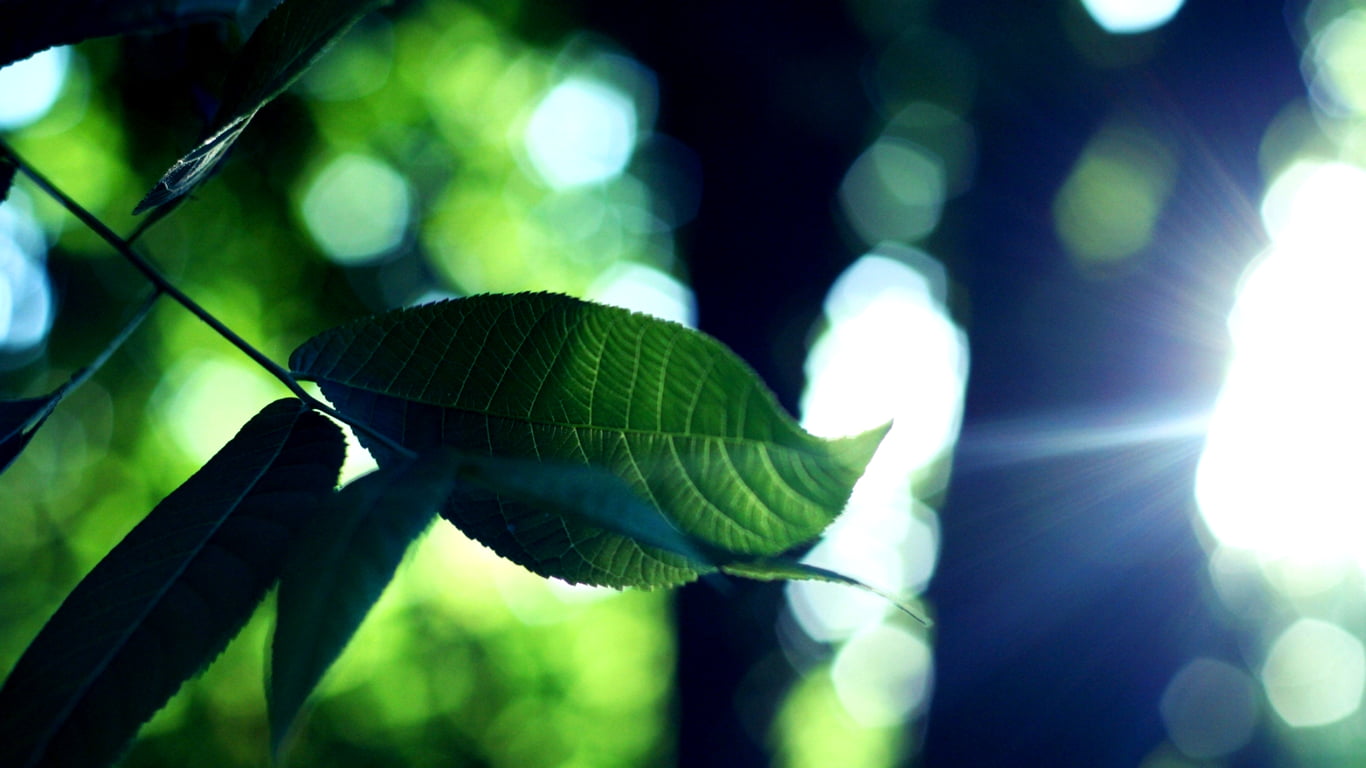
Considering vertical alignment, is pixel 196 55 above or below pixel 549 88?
below

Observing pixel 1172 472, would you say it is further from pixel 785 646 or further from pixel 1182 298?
pixel 785 646

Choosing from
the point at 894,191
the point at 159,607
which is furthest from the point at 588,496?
the point at 894,191

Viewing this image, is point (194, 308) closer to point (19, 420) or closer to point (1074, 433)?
point (19, 420)

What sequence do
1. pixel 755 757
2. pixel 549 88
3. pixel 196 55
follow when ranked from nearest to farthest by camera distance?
pixel 196 55 < pixel 755 757 < pixel 549 88

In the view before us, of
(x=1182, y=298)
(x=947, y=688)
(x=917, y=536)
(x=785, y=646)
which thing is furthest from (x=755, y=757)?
(x=1182, y=298)

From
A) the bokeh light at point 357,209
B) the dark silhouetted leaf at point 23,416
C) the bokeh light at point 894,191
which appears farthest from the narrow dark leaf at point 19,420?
the bokeh light at point 357,209

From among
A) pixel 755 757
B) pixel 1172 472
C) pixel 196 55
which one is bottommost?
pixel 196 55

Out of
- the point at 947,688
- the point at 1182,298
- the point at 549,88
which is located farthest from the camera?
the point at 549,88
